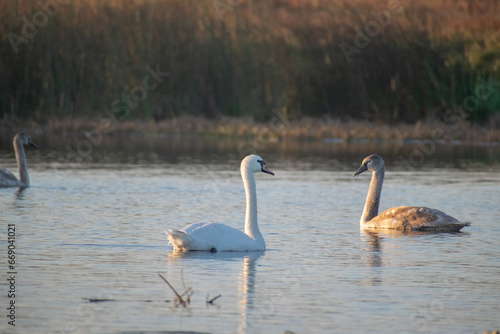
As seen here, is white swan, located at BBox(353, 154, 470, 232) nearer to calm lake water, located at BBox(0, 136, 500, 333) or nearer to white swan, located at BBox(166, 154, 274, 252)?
calm lake water, located at BBox(0, 136, 500, 333)

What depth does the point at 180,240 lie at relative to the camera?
10.8 meters

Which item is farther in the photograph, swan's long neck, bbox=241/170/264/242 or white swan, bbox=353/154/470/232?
white swan, bbox=353/154/470/232

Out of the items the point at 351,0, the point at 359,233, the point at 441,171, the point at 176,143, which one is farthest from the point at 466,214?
A: the point at 351,0

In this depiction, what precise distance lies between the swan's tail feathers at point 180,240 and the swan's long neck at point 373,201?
11.3ft

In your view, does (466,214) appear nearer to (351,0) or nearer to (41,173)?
(41,173)

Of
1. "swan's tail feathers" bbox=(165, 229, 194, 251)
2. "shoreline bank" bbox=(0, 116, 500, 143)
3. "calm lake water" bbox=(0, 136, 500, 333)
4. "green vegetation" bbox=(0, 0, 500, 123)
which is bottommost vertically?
"calm lake water" bbox=(0, 136, 500, 333)

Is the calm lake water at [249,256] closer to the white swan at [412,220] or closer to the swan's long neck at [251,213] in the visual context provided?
the white swan at [412,220]

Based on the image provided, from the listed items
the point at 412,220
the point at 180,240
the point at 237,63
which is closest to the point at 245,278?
the point at 180,240

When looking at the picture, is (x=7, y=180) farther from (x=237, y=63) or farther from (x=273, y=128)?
(x=237, y=63)

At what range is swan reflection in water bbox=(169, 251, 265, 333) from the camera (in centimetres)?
767

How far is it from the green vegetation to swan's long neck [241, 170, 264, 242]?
18.5m

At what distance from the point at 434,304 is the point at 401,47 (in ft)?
73.8

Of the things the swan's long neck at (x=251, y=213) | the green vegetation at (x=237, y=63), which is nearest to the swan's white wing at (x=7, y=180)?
the swan's long neck at (x=251, y=213)

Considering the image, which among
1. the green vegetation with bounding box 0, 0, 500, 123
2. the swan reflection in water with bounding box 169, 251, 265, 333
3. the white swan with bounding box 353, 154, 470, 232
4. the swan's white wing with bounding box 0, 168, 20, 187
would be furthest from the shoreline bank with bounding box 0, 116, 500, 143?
the swan reflection in water with bounding box 169, 251, 265, 333
